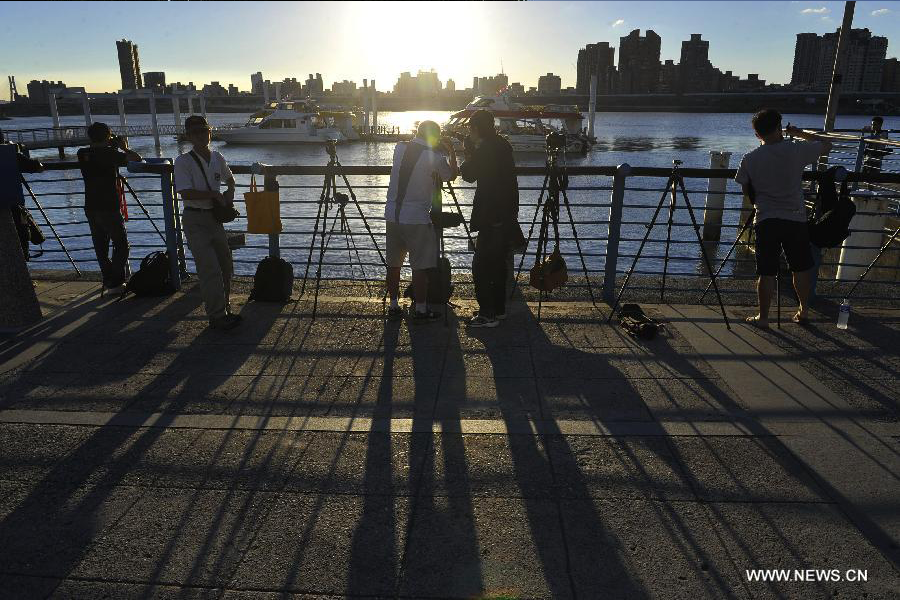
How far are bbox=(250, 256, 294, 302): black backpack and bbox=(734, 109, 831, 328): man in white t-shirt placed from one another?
180 inches

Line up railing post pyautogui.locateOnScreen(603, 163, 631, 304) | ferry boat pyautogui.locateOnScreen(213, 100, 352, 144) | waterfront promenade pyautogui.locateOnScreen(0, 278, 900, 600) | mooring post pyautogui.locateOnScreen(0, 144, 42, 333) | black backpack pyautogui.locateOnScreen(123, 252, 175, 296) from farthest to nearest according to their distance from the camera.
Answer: ferry boat pyautogui.locateOnScreen(213, 100, 352, 144) < black backpack pyautogui.locateOnScreen(123, 252, 175, 296) < railing post pyautogui.locateOnScreen(603, 163, 631, 304) < mooring post pyautogui.locateOnScreen(0, 144, 42, 333) < waterfront promenade pyautogui.locateOnScreen(0, 278, 900, 600)

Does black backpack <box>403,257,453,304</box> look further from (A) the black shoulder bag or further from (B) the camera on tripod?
(A) the black shoulder bag

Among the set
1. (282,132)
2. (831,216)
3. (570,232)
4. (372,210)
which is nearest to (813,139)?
(831,216)

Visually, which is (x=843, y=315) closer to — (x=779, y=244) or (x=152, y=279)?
(x=779, y=244)

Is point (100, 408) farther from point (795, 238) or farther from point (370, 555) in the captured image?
point (795, 238)

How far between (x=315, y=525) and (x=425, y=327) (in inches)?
129

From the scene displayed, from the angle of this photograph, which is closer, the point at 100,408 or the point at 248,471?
the point at 248,471

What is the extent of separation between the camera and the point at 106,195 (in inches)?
287

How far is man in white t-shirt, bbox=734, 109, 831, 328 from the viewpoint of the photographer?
231 inches

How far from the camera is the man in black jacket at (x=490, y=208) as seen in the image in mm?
6188

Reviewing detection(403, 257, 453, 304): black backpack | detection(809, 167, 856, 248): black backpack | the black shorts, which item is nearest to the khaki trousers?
detection(403, 257, 453, 304): black backpack

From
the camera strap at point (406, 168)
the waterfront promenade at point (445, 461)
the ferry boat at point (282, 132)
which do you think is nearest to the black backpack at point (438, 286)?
the waterfront promenade at point (445, 461)

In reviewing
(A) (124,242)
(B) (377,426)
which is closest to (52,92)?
(A) (124,242)

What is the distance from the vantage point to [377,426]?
4438 mm
